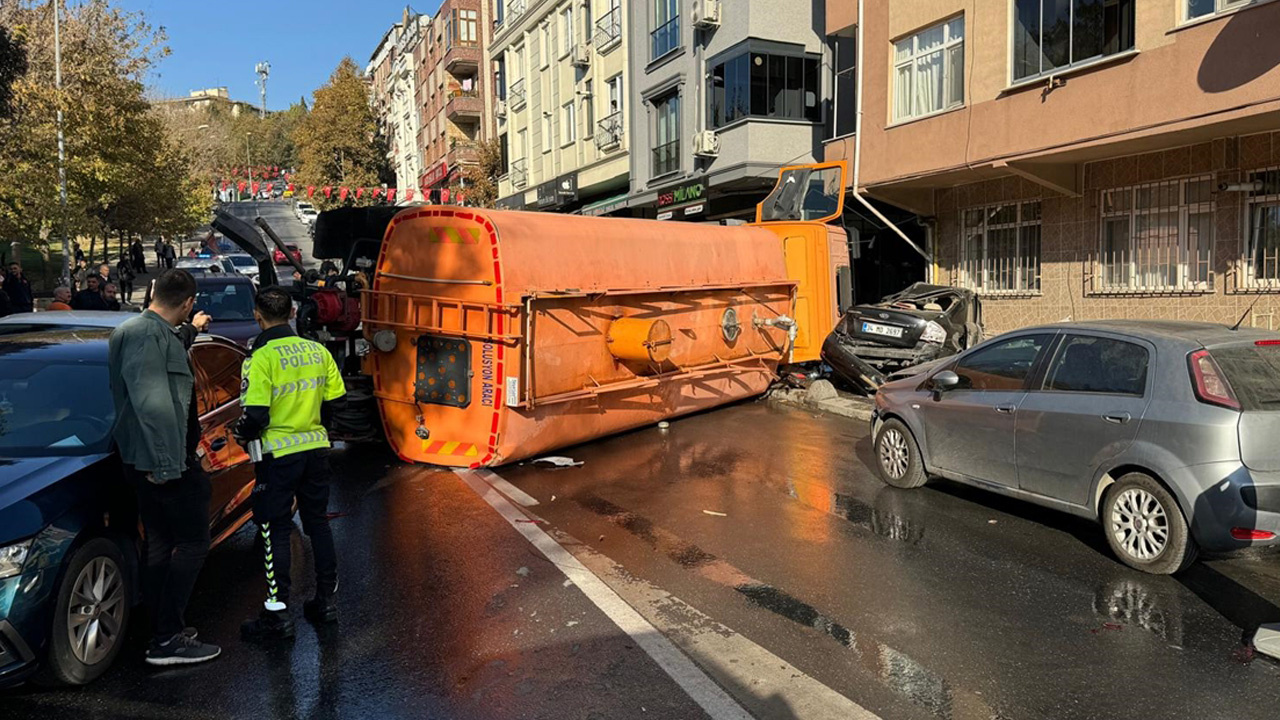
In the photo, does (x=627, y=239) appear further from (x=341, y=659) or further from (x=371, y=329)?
(x=341, y=659)

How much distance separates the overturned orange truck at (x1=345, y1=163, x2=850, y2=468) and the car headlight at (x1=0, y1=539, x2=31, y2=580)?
440 centimetres

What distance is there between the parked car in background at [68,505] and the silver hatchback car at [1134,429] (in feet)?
17.1

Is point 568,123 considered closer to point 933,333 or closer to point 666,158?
point 666,158

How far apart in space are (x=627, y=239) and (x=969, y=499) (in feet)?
13.7

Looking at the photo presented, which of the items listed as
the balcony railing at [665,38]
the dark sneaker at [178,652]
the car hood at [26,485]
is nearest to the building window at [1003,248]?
the balcony railing at [665,38]

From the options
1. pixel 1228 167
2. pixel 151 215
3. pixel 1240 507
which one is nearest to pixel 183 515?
pixel 1240 507

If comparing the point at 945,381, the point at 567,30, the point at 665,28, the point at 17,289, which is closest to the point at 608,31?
the point at 567,30

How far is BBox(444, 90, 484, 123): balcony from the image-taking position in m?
48.9

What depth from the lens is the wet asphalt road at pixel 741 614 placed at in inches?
150

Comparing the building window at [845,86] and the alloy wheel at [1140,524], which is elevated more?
the building window at [845,86]

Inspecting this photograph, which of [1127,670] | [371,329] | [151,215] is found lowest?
[1127,670]

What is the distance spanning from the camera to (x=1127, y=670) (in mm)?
4098

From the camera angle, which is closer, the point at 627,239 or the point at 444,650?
the point at 444,650

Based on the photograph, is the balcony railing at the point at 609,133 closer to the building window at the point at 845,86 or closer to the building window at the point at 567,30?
the building window at the point at 567,30
